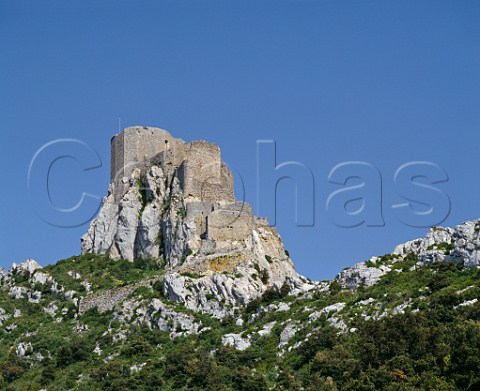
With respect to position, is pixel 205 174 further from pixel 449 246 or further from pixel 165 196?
pixel 449 246

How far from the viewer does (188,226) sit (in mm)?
94500

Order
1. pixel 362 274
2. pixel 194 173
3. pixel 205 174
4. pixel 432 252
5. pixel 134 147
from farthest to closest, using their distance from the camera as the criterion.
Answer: pixel 134 147
pixel 205 174
pixel 194 173
pixel 362 274
pixel 432 252

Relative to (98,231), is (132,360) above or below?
below

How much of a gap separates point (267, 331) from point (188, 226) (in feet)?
54.7

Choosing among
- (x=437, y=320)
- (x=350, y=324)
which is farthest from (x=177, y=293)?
(x=437, y=320)

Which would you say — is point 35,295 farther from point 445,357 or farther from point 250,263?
point 445,357

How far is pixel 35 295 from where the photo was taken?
314ft

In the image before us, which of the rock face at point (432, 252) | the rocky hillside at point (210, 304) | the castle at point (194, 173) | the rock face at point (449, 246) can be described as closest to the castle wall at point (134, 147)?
the castle at point (194, 173)

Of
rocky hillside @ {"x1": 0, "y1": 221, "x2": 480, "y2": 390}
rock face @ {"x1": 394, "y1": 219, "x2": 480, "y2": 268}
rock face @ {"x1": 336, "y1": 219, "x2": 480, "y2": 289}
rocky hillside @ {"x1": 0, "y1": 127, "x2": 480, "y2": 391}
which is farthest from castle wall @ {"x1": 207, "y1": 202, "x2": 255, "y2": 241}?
rock face @ {"x1": 394, "y1": 219, "x2": 480, "y2": 268}

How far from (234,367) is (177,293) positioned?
12.5m

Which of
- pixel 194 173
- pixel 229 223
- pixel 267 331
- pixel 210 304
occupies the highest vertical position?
pixel 194 173

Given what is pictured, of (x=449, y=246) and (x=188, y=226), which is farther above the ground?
(x=188, y=226)

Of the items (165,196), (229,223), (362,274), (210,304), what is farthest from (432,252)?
(165,196)

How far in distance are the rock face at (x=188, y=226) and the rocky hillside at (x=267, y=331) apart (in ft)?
3.93
